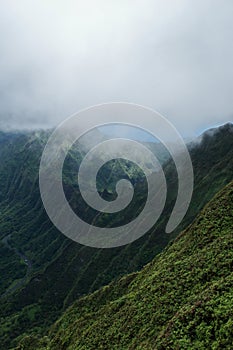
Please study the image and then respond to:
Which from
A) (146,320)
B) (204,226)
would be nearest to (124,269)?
(204,226)

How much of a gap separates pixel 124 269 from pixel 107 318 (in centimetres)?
12259

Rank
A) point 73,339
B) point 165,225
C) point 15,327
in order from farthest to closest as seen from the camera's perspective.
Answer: point 15,327, point 165,225, point 73,339

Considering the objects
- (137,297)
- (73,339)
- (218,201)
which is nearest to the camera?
(137,297)

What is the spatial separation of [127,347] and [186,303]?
9405 millimetres

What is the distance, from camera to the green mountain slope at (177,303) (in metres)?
39.3

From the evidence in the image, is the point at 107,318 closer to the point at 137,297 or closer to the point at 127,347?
the point at 137,297

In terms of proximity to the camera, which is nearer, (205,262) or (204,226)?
(205,262)

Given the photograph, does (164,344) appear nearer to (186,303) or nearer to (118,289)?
(186,303)

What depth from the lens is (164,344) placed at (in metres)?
39.7

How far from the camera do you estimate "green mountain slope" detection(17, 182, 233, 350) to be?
1547 inches

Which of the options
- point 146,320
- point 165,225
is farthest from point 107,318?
point 165,225

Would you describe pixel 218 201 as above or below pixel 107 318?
above

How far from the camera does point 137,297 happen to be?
190ft

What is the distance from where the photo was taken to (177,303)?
48031 mm
